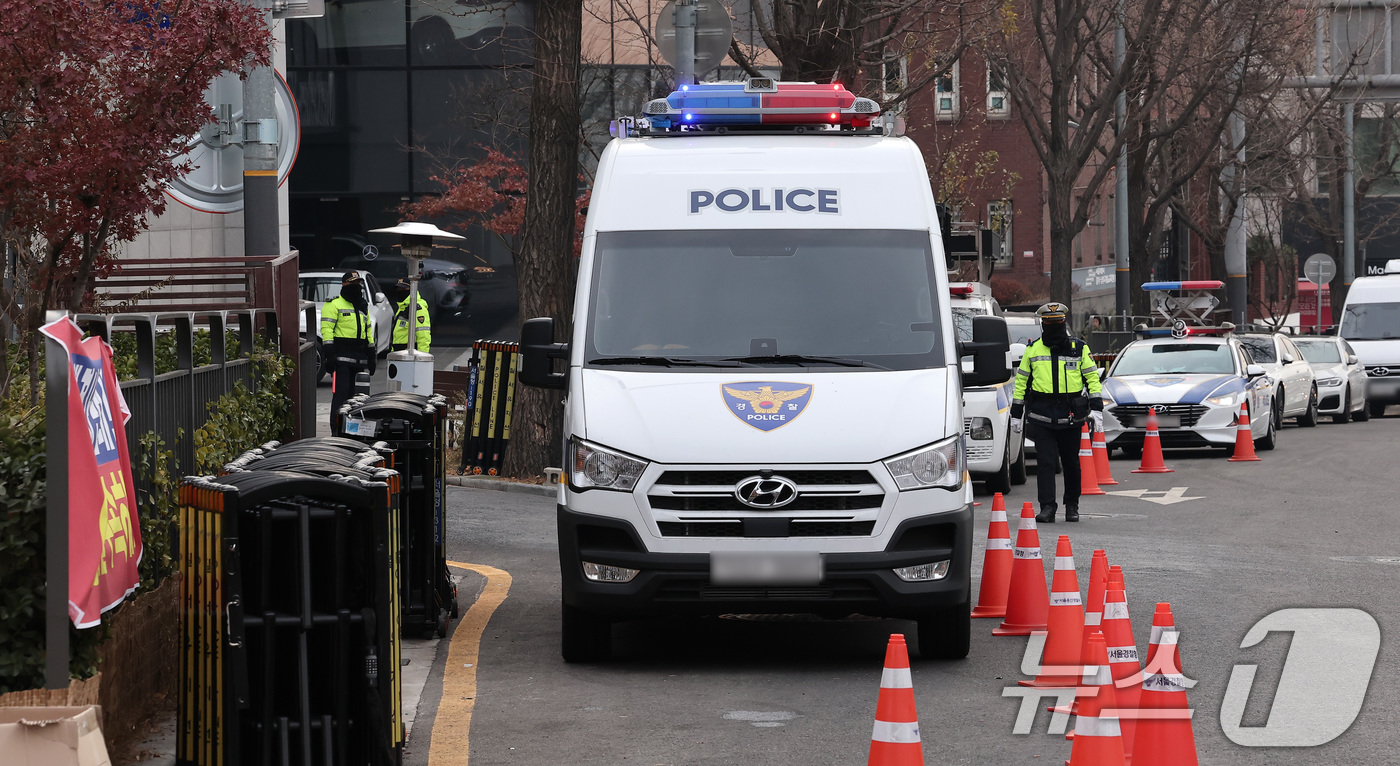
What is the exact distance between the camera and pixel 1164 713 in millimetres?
5797

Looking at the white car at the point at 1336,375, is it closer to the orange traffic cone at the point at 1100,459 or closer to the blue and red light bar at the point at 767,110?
the orange traffic cone at the point at 1100,459

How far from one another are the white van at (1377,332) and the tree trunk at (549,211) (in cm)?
1943

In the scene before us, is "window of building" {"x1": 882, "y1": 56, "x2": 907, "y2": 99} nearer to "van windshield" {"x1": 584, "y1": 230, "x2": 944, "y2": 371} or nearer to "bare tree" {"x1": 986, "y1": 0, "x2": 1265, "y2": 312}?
"bare tree" {"x1": 986, "y1": 0, "x2": 1265, "y2": 312}

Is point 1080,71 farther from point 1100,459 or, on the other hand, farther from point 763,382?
point 763,382

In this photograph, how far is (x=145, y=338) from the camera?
720cm

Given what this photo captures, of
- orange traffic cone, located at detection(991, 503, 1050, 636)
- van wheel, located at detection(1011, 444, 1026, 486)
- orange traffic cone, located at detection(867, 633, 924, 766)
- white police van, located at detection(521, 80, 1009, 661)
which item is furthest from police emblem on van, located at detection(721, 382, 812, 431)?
van wheel, located at detection(1011, 444, 1026, 486)

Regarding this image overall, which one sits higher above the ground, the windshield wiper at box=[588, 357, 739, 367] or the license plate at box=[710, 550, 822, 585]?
the windshield wiper at box=[588, 357, 739, 367]

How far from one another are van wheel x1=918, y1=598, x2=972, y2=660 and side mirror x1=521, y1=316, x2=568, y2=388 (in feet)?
7.25

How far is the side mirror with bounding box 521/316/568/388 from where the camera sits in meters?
8.87

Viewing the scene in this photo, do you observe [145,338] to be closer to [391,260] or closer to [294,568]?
[294,568]

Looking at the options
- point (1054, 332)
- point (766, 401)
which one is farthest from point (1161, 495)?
point (766, 401)

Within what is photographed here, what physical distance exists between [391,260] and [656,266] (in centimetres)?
2695

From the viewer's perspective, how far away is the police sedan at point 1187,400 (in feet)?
70.5

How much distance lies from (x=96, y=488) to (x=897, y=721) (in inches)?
103
